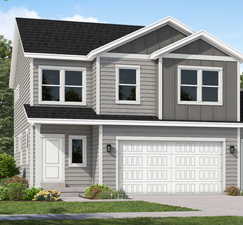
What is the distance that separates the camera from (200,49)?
31.7 meters

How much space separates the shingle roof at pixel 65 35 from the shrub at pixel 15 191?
824 centimetres

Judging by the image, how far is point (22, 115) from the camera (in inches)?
1409

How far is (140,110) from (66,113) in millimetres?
3635

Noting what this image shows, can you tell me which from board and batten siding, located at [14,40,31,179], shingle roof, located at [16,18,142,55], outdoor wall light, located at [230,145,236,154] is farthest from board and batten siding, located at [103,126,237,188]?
board and batten siding, located at [14,40,31,179]

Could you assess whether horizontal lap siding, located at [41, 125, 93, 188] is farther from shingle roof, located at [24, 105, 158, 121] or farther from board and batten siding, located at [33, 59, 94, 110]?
board and batten siding, located at [33, 59, 94, 110]

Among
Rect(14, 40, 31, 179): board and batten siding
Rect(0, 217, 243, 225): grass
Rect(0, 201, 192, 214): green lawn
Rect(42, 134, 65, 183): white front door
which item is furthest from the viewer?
Rect(14, 40, 31, 179): board and batten siding

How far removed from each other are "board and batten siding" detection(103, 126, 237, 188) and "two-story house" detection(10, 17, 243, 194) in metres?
0.05

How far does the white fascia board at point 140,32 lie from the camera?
30.6 metres

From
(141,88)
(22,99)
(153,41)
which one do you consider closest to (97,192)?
(141,88)

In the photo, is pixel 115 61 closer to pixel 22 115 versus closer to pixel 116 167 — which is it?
pixel 116 167

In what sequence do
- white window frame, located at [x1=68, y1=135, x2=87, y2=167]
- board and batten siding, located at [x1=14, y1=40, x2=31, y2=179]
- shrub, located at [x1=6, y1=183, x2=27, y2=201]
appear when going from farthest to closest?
board and batten siding, located at [x1=14, y1=40, x2=31, y2=179] < white window frame, located at [x1=68, y1=135, x2=87, y2=167] < shrub, located at [x1=6, y1=183, x2=27, y2=201]

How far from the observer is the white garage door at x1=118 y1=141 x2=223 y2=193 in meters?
30.2

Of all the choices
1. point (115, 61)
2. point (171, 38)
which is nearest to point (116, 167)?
point (115, 61)

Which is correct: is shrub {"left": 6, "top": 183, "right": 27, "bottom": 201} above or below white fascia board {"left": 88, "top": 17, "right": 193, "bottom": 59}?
below
